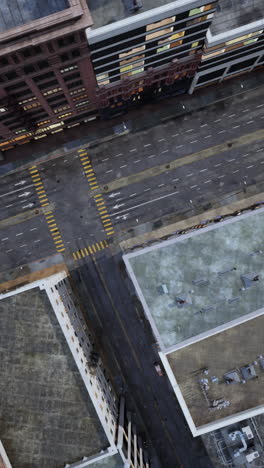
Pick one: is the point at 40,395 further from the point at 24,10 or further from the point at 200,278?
the point at 24,10

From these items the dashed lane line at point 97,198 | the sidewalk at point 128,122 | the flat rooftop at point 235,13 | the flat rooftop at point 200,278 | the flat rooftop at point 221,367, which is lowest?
the flat rooftop at point 221,367

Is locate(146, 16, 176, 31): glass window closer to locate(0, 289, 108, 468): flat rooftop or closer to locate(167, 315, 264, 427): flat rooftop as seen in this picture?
locate(0, 289, 108, 468): flat rooftop

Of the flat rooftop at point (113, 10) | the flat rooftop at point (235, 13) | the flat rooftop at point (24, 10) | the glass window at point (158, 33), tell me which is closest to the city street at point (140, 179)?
the flat rooftop at point (235, 13)

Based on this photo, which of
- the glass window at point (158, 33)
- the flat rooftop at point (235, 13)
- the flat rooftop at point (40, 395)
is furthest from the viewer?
the flat rooftop at point (235, 13)

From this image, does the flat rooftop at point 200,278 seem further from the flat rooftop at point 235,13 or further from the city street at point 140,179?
the flat rooftop at point 235,13

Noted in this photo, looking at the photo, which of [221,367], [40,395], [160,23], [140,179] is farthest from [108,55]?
[40,395]

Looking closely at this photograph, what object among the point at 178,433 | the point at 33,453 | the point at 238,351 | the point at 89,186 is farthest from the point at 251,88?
the point at 33,453
